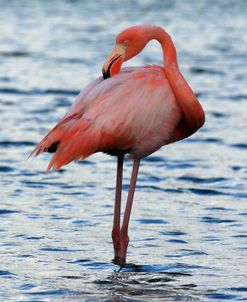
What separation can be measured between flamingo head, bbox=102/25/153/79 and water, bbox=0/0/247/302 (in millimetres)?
1260

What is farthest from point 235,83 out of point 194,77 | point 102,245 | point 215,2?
point 215,2

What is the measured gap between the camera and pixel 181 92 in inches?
267

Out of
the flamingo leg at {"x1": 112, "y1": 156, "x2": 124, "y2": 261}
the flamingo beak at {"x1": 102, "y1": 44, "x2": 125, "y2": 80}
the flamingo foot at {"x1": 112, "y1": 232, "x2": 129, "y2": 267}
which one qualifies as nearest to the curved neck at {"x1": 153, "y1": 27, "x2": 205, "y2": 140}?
the flamingo beak at {"x1": 102, "y1": 44, "x2": 125, "y2": 80}

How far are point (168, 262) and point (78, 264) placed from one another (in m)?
0.60

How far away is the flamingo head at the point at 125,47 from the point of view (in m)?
6.75

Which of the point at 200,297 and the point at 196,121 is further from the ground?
the point at 196,121

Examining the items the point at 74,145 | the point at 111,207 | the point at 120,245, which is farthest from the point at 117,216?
the point at 111,207

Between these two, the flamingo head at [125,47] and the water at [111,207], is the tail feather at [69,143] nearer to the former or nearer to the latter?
the flamingo head at [125,47]

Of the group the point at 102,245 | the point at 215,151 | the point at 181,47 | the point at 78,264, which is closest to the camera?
the point at 78,264

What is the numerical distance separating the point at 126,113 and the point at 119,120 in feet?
0.25

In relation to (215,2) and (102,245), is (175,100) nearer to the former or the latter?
(102,245)

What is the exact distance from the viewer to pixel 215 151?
10.8m

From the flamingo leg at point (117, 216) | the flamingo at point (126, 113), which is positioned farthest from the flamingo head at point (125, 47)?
the flamingo leg at point (117, 216)

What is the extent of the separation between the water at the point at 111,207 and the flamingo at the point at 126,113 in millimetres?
415
